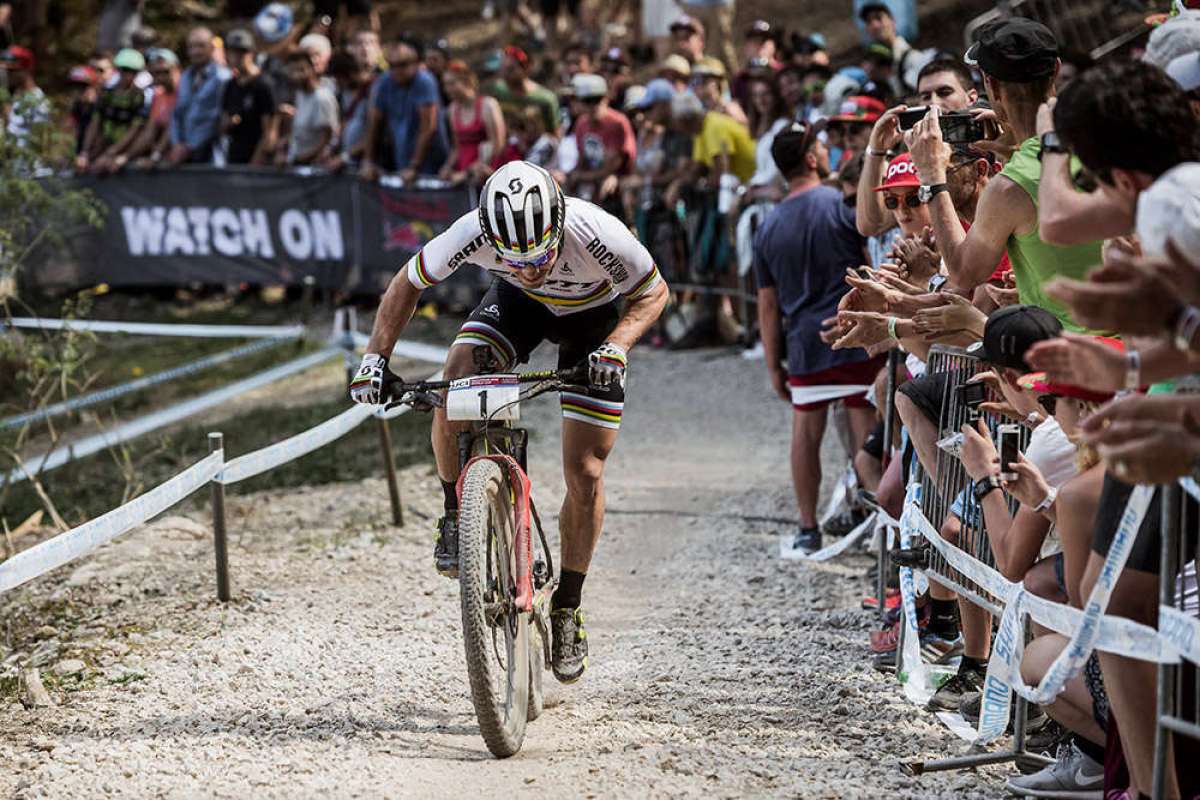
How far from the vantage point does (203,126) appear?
16.8 m

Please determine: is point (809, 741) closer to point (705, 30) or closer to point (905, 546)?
point (905, 546)

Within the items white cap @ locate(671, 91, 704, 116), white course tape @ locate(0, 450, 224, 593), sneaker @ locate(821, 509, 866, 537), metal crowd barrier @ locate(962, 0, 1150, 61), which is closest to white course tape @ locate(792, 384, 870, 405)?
sneaker @ locate(821, 509, 866, 537)

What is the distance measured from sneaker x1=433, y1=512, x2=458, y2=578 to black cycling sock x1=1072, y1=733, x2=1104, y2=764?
7.48 ft

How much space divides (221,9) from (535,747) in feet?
83.6

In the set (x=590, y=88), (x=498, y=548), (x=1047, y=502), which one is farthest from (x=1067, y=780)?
(x=590, y=88)

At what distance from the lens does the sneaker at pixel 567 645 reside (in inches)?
233

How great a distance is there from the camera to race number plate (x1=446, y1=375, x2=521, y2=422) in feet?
17.2

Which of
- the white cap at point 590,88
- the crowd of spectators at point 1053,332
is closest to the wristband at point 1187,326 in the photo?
the crowd of spectators at point 1053,332

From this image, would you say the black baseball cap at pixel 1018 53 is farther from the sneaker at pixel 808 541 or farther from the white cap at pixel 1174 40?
the sneaker at pixel 808 541

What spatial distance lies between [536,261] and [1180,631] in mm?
2623

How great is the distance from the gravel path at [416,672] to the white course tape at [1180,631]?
1.23 m

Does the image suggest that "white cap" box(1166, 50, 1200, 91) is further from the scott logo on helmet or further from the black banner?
the black banner

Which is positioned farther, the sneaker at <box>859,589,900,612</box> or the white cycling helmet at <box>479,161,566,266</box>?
the sneaker at <box>859,589,900,612</box>

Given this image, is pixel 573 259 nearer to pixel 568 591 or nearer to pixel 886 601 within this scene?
pixel 568 591
